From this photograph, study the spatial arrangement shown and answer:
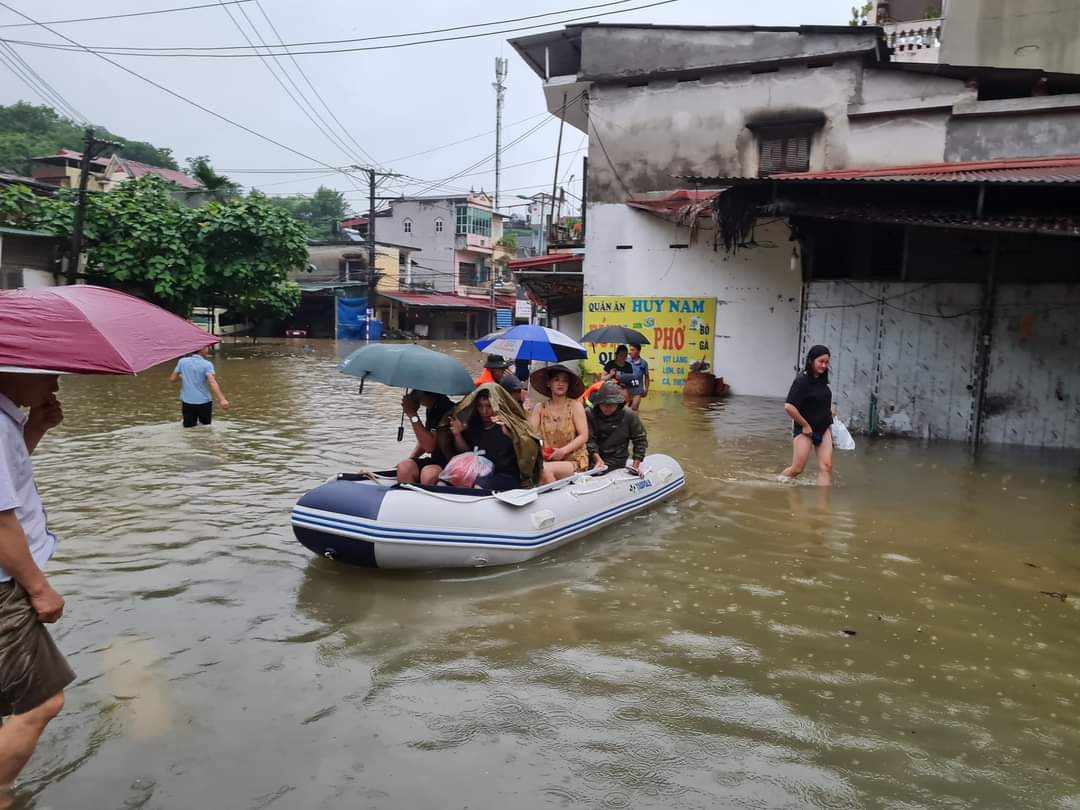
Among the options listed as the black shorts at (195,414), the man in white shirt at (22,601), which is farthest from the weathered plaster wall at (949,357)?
the man in white shirt at (22,601)

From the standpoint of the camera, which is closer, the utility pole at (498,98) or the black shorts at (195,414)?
the black shorts at (195,414)

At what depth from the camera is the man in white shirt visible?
2590 mm

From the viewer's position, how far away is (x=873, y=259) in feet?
46.1

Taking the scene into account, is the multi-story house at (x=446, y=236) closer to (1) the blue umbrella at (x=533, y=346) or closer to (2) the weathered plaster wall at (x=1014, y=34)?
(2) the weathered plaster wall at (x=1014, y=34)

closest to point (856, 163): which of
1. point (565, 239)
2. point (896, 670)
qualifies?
point (565, 239)

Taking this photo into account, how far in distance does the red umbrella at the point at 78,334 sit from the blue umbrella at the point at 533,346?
19.7 ft

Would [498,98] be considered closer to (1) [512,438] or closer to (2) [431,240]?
(2) [431,240]

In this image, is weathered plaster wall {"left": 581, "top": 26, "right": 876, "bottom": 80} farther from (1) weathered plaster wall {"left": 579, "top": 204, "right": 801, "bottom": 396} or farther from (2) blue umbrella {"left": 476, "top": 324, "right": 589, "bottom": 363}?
(2) blue umbrella {"left": 476, "top": 324, "right": 589, "bottom": 363}

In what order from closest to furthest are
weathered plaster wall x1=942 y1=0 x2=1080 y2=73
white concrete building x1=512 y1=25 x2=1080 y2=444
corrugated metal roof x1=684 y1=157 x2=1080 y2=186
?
1. corrugated metal roof x1=684 y1=157 x2=1080 y2=186
2. white concrete building x1=512 y1=25 x2=1080 y2=444
3. weathered plaster wall x1=942 y1=0 x2=1080 y2=73

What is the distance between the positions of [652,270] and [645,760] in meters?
16.1

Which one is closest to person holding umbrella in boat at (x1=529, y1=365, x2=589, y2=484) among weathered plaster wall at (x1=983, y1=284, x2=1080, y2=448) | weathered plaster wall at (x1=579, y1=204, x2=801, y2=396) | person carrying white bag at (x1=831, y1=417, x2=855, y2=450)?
person carrying white bag at (x1=831, y1=417, x2=855, y2=450)

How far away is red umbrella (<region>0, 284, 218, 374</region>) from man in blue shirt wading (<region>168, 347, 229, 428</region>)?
781 centimetres

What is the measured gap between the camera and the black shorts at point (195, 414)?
1091cm

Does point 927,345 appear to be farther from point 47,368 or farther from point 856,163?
point 47,368
